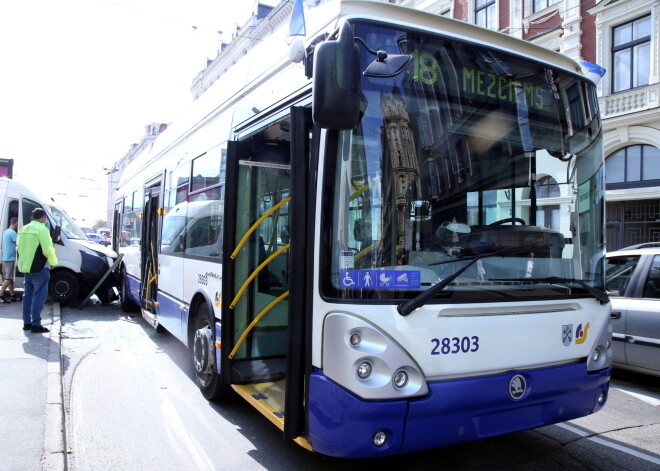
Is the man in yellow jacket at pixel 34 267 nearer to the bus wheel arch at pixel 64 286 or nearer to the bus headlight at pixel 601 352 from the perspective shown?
the bus wheel arch at pixel 64 286

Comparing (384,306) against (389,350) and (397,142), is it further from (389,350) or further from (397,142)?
(397,142)

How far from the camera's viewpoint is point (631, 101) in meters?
15.8

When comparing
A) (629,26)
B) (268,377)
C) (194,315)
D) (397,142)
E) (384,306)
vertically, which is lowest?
(268,377)

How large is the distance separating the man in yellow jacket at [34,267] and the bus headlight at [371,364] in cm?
608

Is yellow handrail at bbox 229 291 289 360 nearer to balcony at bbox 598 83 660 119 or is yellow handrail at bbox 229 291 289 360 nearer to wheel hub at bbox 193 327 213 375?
wheel hub at bbox 193 327 213 375

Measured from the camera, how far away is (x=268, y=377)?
4469mm

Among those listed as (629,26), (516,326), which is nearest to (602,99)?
(629,26)

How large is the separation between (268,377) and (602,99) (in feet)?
52.6

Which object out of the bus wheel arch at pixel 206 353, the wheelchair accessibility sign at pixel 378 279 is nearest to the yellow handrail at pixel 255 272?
the bus wheel arch at pixel 206 353

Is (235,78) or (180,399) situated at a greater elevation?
(235,78)

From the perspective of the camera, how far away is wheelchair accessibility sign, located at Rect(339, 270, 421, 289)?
2932 millimetres

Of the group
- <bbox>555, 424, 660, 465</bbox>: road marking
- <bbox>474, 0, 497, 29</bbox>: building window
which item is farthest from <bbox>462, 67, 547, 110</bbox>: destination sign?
<bbox>474, 0, 497, 29</bbox>: building window

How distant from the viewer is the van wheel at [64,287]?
415 inches

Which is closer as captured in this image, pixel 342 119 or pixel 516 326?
pixel 342 119
